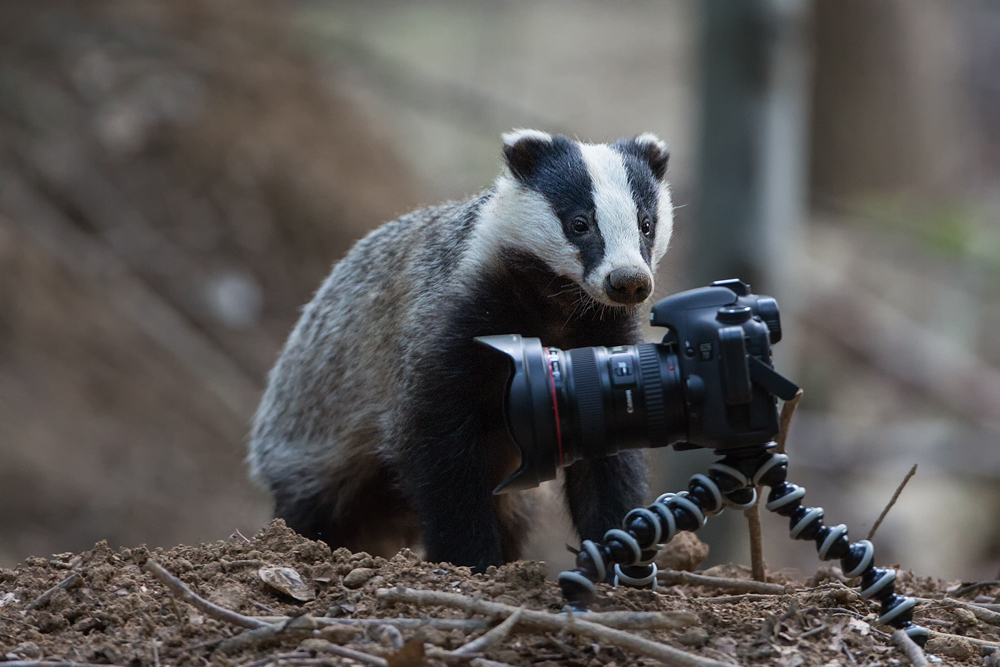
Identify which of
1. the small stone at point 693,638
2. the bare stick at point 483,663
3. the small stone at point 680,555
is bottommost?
the bare stick at point 483,663

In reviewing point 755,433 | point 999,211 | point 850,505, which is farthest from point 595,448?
point 999,211

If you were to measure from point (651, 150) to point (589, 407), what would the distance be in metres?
1.48

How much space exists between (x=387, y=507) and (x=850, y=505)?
6.29m

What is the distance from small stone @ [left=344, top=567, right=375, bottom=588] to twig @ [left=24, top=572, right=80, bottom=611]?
725mm

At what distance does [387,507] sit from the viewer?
176 inches

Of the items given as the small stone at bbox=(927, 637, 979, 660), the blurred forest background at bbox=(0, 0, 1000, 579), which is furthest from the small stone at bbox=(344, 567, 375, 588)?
the blurred forest background at bbox=(0, 0, 1000, 579)

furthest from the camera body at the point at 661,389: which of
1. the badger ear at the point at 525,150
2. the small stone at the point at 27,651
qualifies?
the small stone at the point at 27,651

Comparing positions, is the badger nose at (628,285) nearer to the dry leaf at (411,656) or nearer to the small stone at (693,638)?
the small stone at (693,638)

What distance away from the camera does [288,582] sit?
293cm

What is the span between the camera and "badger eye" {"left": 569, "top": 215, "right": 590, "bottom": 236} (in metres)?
3.55

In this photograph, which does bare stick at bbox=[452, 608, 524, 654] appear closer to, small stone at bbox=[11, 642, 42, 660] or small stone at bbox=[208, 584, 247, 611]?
small stone at bbox=[208, 584, 247, 611]

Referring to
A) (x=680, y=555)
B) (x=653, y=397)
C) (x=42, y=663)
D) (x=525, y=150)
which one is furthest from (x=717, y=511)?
(x=42, y=663)

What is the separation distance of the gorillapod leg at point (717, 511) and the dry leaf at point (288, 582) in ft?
2.22

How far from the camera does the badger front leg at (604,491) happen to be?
142 inches
